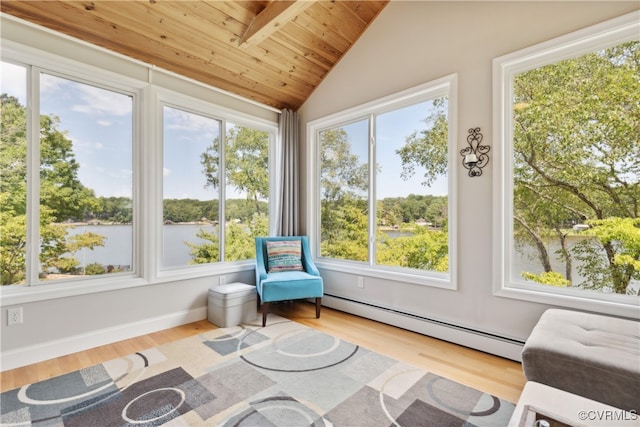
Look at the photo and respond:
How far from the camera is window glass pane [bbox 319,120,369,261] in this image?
345 cm

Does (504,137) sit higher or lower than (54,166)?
higher

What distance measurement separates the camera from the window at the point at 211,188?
10.2 ft

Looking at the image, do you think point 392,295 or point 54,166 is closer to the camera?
point 54,166

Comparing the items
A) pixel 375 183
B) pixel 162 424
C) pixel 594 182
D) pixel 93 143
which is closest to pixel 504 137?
pixel 594 182

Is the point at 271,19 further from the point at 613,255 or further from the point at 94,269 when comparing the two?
the point at 613,255

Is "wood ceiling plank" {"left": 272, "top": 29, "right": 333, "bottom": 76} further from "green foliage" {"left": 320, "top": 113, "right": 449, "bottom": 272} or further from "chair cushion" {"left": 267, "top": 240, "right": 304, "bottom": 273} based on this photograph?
"chair cushion" {"left": 267, "top": 240, "right": 304, "bottom": 273}

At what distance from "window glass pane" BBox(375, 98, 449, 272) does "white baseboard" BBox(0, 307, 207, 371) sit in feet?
6.85

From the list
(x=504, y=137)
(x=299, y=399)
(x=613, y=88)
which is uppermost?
(x=613, y=88)

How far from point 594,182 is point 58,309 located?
3978 mm

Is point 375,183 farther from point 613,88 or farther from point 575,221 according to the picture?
point 613,88

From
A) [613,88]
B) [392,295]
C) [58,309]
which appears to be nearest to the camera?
[613,88]

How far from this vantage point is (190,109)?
3.19 metres

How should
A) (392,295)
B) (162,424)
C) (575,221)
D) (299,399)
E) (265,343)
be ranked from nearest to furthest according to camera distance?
(162,424)
(299,399)
(575,221)
(265,343)
(392,295)

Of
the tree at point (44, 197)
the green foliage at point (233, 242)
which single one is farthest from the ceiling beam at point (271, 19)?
the green foliage at point (233, 242)
